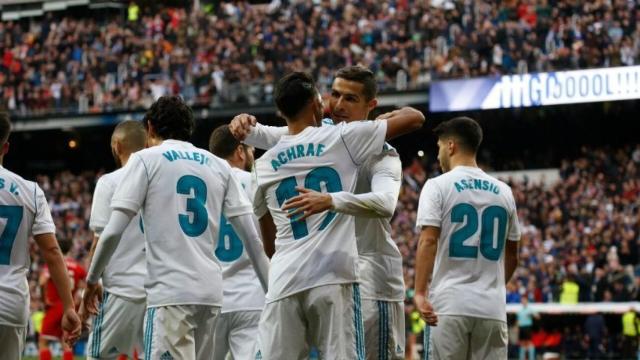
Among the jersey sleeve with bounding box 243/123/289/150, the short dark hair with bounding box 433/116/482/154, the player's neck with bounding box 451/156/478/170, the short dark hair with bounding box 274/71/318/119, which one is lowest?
the player's neck with bounding box 451/156/478/170

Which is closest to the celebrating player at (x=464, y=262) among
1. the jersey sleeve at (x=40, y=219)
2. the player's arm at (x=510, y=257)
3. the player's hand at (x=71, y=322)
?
the player's arm at (x=510, y=257)

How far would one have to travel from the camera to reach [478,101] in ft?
98.8

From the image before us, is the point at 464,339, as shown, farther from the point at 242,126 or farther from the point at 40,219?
the point at 40,219

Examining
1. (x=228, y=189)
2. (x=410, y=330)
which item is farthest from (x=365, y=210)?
(x=410, y=330)

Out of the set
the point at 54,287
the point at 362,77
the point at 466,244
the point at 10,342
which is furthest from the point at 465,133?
the point at 54,287

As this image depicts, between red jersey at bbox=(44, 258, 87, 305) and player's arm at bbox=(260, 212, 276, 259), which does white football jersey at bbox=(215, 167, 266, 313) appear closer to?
player's arm at bbox=(260, 212, 276, 259)

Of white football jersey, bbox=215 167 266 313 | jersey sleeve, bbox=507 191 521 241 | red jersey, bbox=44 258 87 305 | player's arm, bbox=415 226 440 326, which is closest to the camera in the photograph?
player's arm, bbox=415 226 440 326

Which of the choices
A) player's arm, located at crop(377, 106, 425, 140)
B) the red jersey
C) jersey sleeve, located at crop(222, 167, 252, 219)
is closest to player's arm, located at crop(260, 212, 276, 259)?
jersey sleeve, located at crop(222, 167, 252, 219)

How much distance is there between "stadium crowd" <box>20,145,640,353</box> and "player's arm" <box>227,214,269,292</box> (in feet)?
52.3

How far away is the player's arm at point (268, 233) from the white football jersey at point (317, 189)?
306 mm

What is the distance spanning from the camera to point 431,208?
7.44 meters

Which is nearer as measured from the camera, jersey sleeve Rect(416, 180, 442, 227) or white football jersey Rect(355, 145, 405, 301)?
white football jersey Rect(355, 145, 405, 301)

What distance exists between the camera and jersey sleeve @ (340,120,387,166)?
6.30 meters

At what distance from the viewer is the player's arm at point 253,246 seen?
6.67 meters
